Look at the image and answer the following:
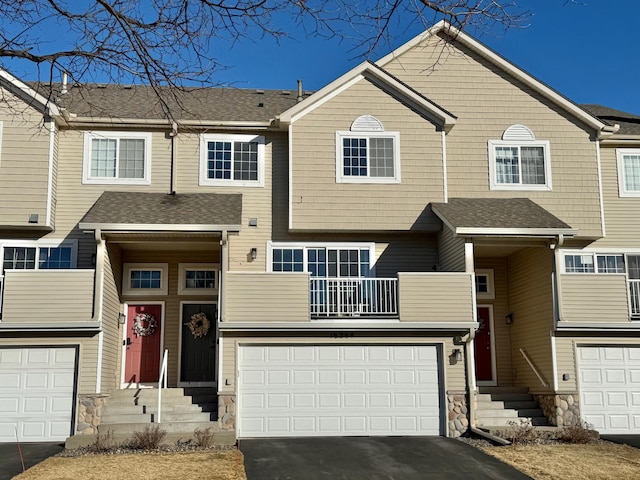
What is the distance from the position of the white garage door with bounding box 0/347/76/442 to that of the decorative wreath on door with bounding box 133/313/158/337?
7.44 feet

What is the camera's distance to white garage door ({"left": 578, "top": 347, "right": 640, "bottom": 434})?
16.5 metres

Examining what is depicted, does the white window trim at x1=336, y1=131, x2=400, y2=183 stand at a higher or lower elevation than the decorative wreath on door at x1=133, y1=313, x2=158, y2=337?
higher

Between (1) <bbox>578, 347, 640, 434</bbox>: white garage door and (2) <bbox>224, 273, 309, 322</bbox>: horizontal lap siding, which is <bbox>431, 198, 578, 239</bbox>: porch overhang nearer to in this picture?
(1) <bbox>578, 347, 640, 434</bbox>: white garage door

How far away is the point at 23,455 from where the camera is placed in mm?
13688

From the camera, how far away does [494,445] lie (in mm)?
14500

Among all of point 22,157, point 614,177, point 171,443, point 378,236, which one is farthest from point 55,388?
point 614,177

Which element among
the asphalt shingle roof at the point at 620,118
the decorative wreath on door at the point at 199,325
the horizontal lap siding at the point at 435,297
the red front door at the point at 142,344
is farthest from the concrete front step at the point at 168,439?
the asphalt shingle roof at the point at 620,118

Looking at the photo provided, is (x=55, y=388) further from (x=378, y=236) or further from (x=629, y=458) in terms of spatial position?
(x=629, y=458)

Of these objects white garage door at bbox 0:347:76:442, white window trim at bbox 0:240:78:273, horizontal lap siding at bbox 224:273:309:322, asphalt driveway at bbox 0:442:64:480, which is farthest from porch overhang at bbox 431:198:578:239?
asphalt driveway at bbox 0:442:64:480

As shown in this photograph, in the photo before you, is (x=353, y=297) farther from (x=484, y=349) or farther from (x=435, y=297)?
(x=484, y=349)

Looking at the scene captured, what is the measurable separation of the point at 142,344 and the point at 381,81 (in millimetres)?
8819

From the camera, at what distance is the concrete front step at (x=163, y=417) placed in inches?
611

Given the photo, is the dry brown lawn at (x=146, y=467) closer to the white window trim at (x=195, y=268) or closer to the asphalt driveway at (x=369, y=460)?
the asphalt driveway at (x=369, y=460)

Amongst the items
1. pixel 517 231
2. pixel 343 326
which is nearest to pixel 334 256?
pixel 343 326
